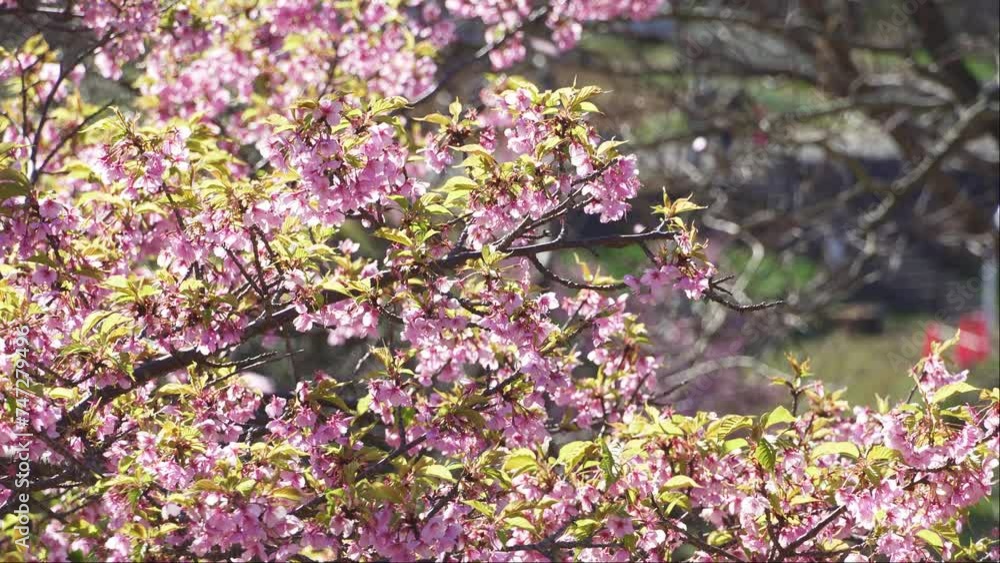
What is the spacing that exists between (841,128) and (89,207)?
7.89 m

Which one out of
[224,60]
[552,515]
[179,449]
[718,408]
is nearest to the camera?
[179,449]

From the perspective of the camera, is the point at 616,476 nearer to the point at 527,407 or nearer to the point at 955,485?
the point at 527,407

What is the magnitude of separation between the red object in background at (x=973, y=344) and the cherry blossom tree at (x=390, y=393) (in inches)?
451

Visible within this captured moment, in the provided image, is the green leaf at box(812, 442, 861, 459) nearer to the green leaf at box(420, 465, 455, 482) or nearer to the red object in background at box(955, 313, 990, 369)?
the green leaf at box(420, 465, 455, 482)

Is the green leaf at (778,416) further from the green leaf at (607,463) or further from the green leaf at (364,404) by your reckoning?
the green leaf at (364,404)

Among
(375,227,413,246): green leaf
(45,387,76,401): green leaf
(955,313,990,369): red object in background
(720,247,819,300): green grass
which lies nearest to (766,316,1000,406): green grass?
(955,313,990,369): red object in background

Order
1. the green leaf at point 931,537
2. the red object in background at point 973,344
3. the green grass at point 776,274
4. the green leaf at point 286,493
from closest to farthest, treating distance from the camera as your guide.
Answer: the green leaf at point 286,493, the green leaf at point 931,537, the red object in background at point 973,344, the green grass at point 776,274

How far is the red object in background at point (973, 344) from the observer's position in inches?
561

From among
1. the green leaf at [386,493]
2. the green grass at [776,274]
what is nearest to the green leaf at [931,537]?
the green leaf at [386,493]

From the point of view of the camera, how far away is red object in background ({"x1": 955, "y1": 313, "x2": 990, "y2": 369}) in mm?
14242

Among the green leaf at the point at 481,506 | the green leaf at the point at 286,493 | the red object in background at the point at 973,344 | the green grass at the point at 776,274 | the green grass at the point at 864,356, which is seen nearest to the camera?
the green leaf at the point at 286,493

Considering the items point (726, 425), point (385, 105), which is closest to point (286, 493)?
point (385, 105)

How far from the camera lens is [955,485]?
119 inches

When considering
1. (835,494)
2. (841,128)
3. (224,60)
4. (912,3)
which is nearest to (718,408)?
(841,128)
